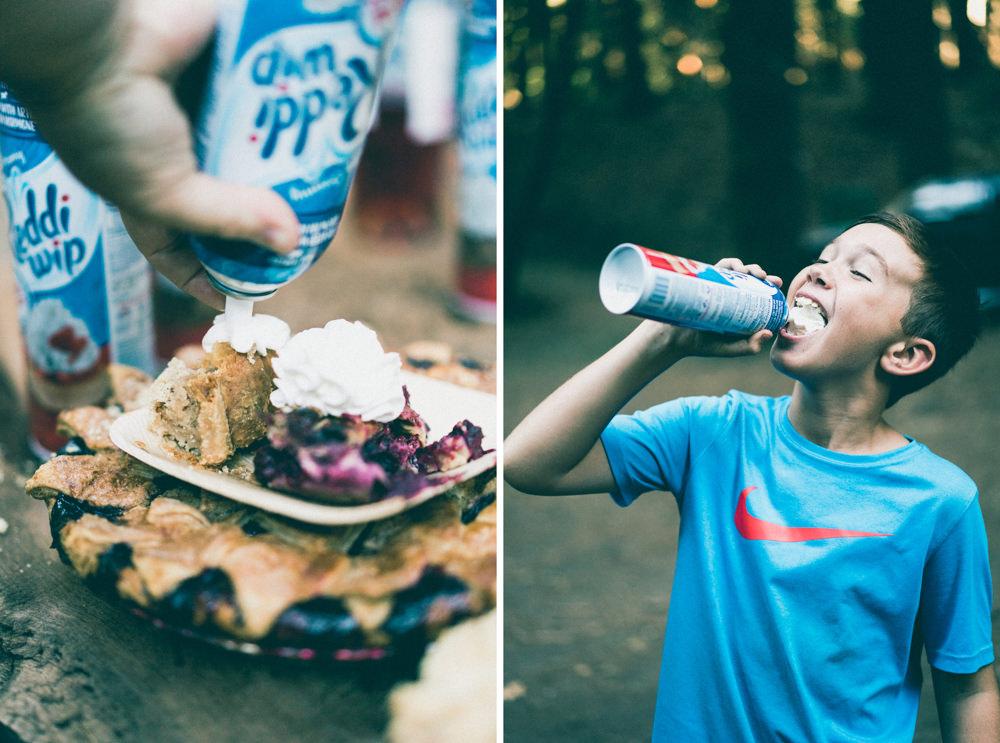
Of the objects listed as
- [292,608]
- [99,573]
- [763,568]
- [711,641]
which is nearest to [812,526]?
[763,568]

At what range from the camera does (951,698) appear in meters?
1.13

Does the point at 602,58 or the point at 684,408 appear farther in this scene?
the point at 602,58

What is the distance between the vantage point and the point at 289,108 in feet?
3.34

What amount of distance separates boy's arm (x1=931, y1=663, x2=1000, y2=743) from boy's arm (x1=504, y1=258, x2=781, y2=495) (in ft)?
1.56

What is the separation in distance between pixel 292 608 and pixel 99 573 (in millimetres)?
250

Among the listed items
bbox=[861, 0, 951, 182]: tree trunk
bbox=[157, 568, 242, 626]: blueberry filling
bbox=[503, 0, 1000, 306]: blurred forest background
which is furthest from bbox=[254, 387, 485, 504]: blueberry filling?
bbox=[861, 0, 951, 182]: tree trunk

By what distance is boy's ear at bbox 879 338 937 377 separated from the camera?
1.17m

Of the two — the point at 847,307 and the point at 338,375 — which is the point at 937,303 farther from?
the point at 338,375

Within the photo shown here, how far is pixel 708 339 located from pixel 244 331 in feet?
1.85

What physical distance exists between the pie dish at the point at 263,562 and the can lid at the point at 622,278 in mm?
378

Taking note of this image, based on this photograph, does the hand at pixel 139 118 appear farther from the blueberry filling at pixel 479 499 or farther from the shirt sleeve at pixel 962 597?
the shirt sleeve at pixel 962 597

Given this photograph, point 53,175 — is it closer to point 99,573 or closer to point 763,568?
point 99,573

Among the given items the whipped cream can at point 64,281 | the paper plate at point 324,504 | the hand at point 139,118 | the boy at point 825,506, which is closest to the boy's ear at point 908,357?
the boy at point 825,506

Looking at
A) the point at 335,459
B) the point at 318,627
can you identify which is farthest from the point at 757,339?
the point at 318,627
